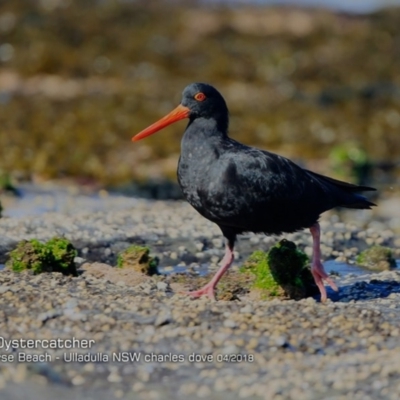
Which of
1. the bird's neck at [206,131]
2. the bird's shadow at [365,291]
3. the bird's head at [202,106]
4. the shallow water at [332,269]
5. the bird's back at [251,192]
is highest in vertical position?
the bird's head at [202,106]

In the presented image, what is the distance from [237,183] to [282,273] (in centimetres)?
89

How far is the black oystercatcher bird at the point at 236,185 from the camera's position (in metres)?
7.62

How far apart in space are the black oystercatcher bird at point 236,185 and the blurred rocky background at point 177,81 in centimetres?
771

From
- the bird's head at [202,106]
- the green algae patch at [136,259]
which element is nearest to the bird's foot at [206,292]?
the green algae patch at [136,259]

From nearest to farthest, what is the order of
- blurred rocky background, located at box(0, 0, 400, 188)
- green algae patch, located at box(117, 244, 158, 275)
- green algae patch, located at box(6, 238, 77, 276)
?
green algae patch, located at box(6, 238, 77, 276) → green algae patch, located at box(117, 244, 158, 275) → blurred rocky background, located at box(0, 0, 400, 188)

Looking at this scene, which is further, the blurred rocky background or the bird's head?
the blurred rocky background

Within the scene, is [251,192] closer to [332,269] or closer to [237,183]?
[237,183]

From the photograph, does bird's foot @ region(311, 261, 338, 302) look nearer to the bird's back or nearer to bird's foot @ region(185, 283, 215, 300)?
the bird's back

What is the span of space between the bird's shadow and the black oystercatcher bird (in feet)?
1.10

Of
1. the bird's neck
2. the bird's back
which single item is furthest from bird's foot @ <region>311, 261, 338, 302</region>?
the bird's neck

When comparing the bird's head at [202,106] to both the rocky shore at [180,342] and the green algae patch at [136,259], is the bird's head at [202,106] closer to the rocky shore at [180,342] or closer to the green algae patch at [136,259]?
the green algae patch at [136,259]

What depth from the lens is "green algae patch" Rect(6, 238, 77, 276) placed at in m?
8.17

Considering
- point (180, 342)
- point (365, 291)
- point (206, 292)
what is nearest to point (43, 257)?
point (206, 292)

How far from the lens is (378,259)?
988 cm
